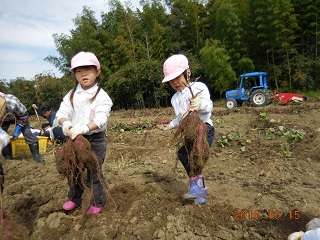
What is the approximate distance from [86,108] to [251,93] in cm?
1212

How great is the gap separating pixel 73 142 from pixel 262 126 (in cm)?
517

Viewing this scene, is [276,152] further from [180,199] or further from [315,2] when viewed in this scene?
[315,2]

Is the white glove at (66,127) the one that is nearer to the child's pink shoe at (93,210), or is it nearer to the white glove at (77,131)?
the white glove at (77,131)

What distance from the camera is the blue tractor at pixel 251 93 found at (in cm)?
1262

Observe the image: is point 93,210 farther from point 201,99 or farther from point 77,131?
point 201,99

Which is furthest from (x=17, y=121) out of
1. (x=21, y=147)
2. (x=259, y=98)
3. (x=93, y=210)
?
(x=259, y=98)

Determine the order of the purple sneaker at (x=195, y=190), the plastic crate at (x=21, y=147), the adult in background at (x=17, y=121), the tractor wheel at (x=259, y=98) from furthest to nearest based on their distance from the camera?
the tractor wheel at (x=259, y=98) < the plastic crate at (x=21, y=147) < the adult in background at (x=17, y=121) < the purple sneaker at (x=195, y=190)

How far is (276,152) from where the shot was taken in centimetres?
449

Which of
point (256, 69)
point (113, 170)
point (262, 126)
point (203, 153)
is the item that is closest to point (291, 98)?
point (262, 126)

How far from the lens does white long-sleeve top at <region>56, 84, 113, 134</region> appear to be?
236 centimetres

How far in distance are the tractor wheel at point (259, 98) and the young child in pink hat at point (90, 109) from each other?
11.4 metres
